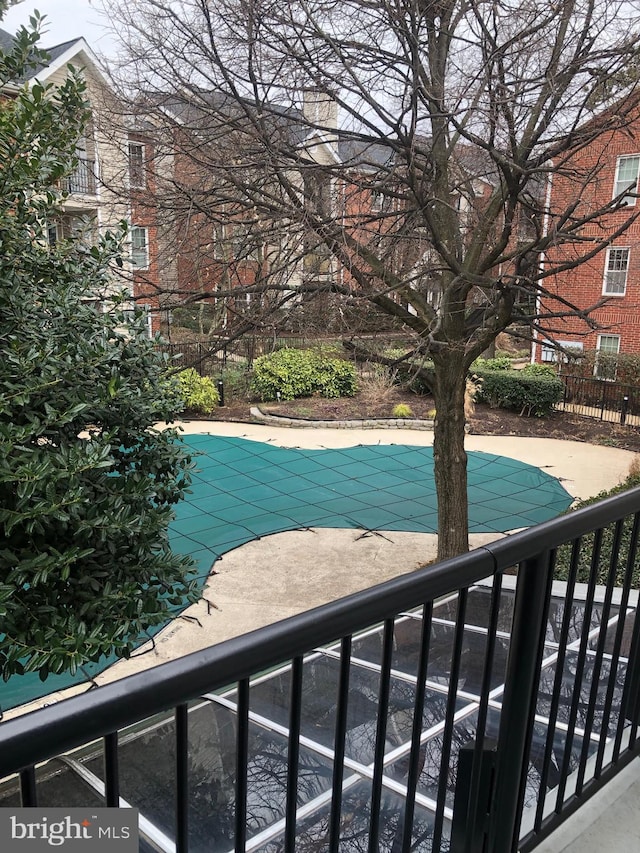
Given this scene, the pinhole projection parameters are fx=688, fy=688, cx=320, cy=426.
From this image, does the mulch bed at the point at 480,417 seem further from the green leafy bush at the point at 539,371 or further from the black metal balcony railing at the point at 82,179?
the black metal balcony railing at the point at 82,179

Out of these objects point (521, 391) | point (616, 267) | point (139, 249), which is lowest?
point (521, 391)

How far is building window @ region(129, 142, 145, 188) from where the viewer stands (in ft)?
24.1

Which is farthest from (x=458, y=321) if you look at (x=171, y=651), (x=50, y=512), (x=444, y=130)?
(x=50, y=512)

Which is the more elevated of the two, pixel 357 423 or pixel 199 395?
pixel 199 395

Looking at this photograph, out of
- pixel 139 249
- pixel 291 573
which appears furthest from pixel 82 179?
pixel 291 573

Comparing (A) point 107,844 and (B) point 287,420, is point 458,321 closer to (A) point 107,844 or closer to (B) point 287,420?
(A) point 107,844

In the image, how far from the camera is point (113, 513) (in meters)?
2.93

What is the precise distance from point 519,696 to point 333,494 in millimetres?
9184

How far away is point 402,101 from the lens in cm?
568

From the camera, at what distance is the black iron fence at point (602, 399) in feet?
48.9

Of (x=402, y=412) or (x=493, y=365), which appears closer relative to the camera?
(x=402, y=412)

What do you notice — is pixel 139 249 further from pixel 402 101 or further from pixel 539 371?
pixel 539 371

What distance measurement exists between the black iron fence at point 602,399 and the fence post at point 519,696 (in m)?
13.9
